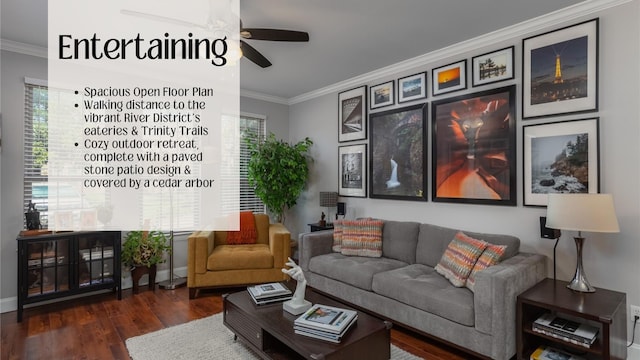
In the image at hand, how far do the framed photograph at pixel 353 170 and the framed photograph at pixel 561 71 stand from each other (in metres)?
1.89

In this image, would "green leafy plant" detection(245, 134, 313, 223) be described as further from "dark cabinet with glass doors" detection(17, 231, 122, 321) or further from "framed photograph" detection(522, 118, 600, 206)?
"framed photograph" detection(522, 118, 600, 206)

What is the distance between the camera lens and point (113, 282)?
11.3 feet

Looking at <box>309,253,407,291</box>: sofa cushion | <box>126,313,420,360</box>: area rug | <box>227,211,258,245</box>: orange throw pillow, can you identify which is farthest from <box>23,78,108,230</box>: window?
<box>309,253,407,291</box>: sofa cushion

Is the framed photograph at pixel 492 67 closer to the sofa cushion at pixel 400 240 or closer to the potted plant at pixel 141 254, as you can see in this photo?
the sofa cushion at pixel 400 240

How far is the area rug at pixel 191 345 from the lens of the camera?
233 centimetres

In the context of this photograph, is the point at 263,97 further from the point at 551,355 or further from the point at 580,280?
the point at 551,355

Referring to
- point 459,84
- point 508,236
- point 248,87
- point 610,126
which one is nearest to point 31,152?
point 248,87

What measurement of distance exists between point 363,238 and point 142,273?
258 centimetres

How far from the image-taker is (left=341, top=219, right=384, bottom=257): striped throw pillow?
345 centimetres

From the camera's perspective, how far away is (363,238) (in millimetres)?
3494

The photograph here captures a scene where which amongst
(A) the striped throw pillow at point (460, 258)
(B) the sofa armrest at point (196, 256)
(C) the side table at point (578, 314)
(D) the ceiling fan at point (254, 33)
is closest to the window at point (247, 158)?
(B) the sofa armrest at point (196, 256)

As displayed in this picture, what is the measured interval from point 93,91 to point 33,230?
5.22 ft

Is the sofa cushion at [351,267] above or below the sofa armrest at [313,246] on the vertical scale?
below

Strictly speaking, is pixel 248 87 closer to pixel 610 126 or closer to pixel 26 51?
pixel 26 51
